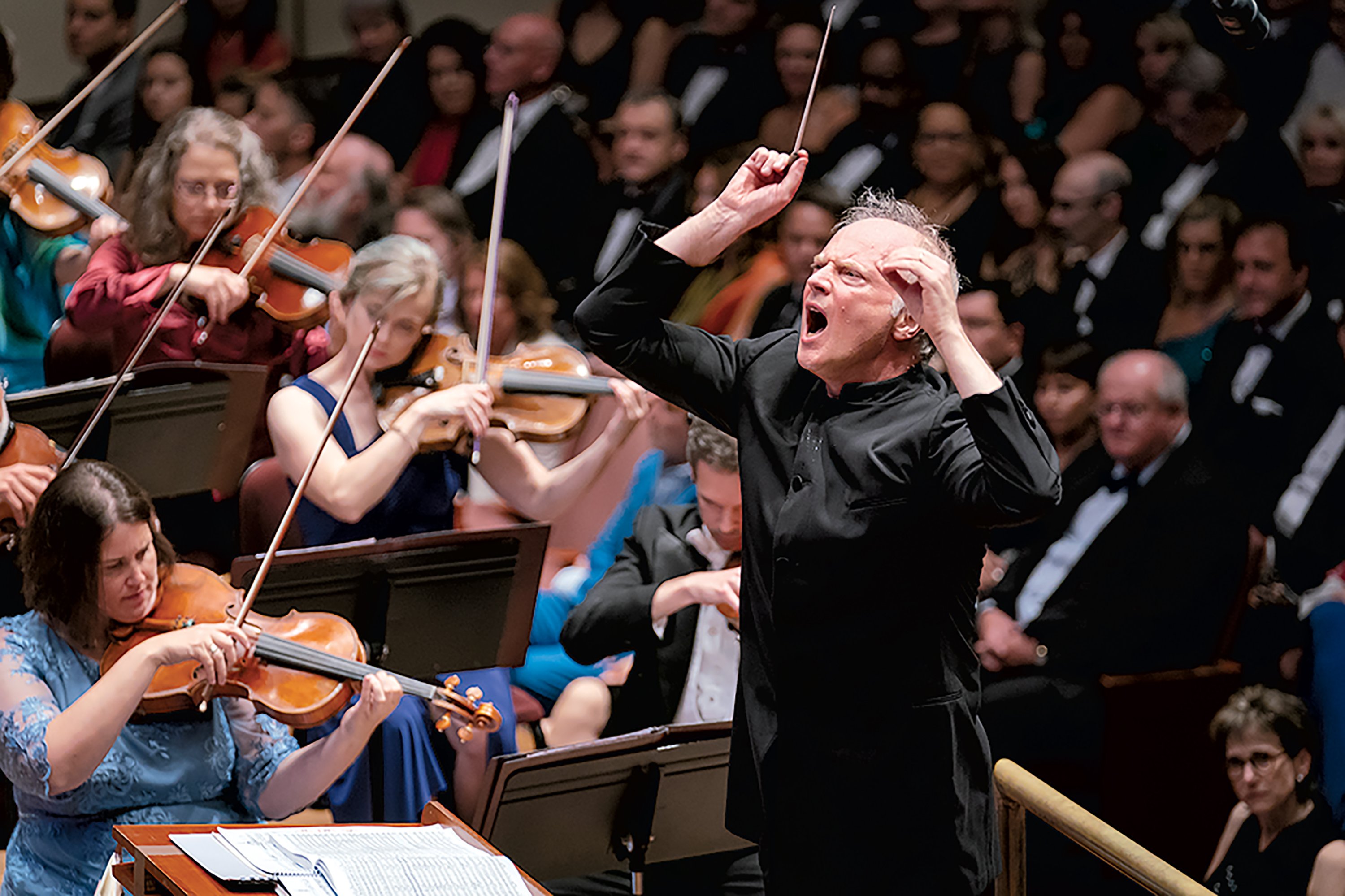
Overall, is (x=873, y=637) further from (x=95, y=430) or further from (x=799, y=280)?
(x=799, y=280)

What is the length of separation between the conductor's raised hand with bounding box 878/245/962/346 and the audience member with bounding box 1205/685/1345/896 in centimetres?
226

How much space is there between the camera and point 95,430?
3.23m

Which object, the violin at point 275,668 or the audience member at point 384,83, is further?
the audience member at point 384,83

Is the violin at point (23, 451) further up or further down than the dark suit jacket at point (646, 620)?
further up

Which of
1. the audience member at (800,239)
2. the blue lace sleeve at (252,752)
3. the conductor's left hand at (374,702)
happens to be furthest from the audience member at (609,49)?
the blue lace sleeve at (252,752)

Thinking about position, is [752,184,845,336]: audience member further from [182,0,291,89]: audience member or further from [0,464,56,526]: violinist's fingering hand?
[0,464,56,526]: violinist's fingering hand

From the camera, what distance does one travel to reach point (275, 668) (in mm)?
2793

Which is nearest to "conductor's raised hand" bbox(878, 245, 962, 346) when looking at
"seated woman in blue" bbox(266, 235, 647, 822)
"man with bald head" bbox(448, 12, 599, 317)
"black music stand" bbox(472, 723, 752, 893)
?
"black music stand" bbox(472, 723, 752, 893)

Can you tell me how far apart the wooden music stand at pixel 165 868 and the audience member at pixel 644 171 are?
254 centimetres

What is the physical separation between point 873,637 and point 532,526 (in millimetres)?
1387

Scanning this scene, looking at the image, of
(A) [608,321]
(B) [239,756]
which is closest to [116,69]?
(B) [239,756]

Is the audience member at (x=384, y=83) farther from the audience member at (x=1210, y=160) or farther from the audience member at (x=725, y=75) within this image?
the audience member at (x=1210, y=160)

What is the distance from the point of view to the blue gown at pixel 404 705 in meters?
3.35

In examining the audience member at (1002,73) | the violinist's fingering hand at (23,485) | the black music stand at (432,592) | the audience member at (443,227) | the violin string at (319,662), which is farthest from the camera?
the audience member at (1002,73)
